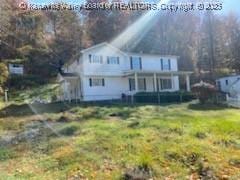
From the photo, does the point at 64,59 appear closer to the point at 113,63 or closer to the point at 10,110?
the point at 113,63

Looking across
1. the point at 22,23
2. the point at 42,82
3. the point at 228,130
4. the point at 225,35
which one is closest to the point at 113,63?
the point at 42,82

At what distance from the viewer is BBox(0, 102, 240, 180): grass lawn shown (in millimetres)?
11008

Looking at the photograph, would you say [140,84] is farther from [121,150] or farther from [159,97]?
[121,150]

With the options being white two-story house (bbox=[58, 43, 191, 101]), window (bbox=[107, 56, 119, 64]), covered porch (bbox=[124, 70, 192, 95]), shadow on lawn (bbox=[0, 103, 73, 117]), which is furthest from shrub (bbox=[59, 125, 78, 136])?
covered porch (bbox=[124, 70, 192, 95])

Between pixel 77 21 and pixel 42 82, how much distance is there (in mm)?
12215

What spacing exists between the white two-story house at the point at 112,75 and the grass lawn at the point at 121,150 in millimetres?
16902

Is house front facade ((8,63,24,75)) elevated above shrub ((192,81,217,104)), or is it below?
above

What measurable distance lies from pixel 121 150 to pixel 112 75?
24144 millimetres

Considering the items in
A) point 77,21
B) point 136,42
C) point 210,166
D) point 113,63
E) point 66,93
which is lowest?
point 210,166

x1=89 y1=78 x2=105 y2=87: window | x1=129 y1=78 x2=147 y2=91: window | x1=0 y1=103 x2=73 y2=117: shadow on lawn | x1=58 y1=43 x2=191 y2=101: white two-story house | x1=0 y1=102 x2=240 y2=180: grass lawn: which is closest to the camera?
A: x1=0 y1=102 x2=240 y2=180: grass lawn

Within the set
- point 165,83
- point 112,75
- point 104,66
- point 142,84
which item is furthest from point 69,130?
point 165,83

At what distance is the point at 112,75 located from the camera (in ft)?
121

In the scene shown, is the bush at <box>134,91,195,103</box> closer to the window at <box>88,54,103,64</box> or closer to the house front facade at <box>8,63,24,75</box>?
the window at <box>88,54,103,64</box>

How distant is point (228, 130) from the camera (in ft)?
52.1
